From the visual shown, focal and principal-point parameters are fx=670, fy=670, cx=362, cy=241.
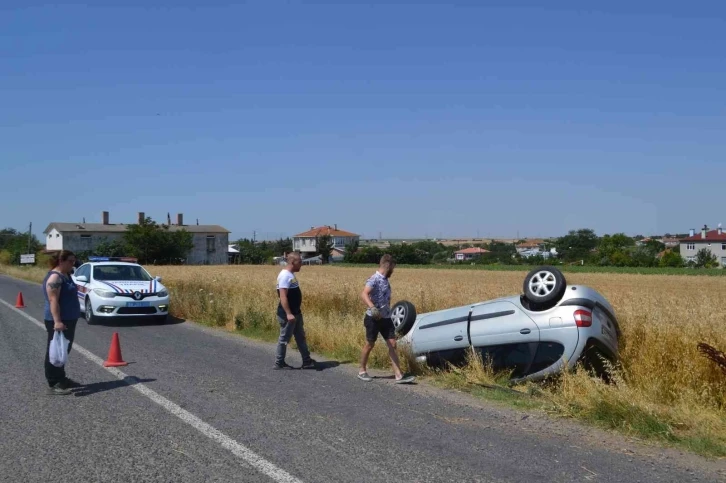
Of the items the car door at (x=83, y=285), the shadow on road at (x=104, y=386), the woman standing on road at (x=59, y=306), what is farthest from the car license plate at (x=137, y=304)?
the woman standing on road at (x=59, y=306)

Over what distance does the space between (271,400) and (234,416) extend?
34.6 inches

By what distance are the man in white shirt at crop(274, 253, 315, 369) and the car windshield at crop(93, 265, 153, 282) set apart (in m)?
8.82

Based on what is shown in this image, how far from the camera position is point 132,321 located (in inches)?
696

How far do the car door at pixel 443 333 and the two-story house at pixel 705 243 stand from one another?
365ft

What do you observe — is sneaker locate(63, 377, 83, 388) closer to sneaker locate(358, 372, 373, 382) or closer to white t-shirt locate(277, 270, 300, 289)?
white t-shirt locate(277, 270, 300, 289)

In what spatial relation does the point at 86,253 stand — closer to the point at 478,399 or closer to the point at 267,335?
the point at 267,335

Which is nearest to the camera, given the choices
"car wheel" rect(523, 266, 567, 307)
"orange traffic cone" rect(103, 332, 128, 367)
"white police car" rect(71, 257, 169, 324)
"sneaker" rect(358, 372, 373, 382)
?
"car wheel" rect(523, 266, 567, 307)

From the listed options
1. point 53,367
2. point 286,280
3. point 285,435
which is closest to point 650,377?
point 285,435

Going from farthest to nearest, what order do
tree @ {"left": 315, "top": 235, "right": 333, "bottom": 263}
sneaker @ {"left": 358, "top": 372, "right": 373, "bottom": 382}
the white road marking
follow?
1. tree @ {"left": 315, "top": 235, "right": 333, "bottom": 263}
2. sneaker @ {"left": 358, "top": 372, "right": 373, "bottom": 382}
3. the white road marking

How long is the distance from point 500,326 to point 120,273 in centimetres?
1254

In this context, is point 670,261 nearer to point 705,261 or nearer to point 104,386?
point 705,261

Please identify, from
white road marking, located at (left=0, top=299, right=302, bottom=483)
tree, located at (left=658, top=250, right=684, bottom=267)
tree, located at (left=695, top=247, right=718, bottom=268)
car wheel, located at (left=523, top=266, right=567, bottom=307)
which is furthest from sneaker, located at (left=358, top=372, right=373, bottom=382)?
tree, located at (left=695, top=247, right=718, bottom=268)

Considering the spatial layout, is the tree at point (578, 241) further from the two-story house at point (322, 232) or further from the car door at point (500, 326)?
the car door at point (500, 326)

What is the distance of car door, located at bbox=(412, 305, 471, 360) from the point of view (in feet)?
30.0
